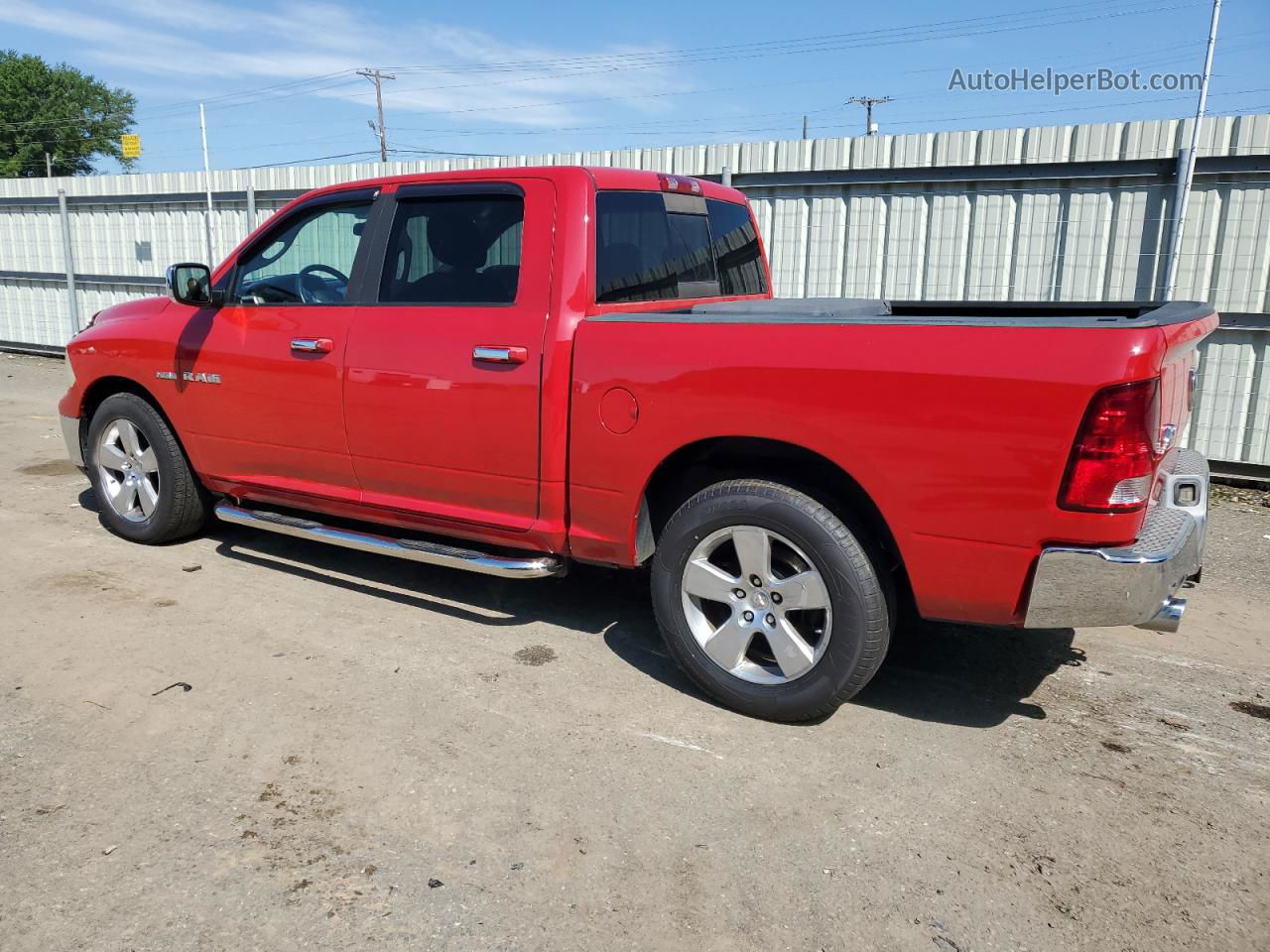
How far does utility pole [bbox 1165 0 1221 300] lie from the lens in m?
6.99

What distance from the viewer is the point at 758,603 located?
3539 millimetres

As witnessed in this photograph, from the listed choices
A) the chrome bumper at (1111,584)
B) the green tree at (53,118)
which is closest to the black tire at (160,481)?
the chrome bumper at (1111,584)

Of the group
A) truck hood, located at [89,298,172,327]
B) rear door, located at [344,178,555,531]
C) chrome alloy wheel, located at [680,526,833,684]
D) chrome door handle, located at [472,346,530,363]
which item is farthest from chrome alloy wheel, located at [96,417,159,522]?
chrome alloy wheel, located at [680,526,833,684]

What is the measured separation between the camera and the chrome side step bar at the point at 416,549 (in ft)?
13.2

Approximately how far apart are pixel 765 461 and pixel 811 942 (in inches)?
69.4

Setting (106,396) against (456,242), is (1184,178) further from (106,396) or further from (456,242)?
(106,396)

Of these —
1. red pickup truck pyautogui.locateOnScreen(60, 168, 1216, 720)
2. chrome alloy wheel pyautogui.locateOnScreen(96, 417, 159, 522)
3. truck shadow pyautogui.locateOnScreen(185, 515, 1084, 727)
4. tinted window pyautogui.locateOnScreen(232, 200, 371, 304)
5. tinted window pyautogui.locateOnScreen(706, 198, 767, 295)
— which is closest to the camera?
red pickup truck pyautogui.locateOnScreen(60, 168, 1216, 720)

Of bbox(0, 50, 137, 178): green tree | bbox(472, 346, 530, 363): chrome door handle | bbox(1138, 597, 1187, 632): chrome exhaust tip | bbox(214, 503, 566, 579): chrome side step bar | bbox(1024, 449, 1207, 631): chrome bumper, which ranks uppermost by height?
bbox(0, 50, 137, 178): green tree

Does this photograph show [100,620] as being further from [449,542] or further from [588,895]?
[588,895]

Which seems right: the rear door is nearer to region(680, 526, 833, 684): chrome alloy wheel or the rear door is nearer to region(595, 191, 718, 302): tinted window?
region(595, 191, 718, 302): tinted window

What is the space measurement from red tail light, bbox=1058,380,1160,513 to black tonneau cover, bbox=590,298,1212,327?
0.22m

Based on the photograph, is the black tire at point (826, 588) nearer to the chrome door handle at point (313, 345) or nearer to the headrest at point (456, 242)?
the headrest at point (456, 242)

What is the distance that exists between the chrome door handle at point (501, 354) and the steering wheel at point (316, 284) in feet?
3.23

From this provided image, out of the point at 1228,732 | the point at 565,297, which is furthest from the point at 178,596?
the point at 1228,732
